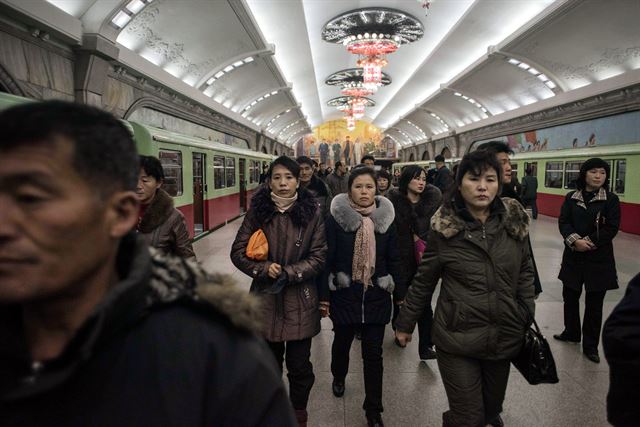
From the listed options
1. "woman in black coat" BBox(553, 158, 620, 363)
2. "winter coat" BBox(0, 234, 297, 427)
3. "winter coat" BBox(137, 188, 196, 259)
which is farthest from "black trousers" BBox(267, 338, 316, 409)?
"woman in black coat" BBox(553, 158, 620, 363)

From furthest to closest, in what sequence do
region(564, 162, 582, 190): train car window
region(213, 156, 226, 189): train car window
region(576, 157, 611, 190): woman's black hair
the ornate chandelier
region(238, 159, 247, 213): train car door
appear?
region(238, 159, 247, 213): train car door < the ornate chandelier < region(564, 162, 582, 190): train car window < region(213, 156, 226, 189): train car window < region(576, 157, 611, 190): woman's black hair

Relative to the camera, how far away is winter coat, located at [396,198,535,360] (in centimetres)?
213

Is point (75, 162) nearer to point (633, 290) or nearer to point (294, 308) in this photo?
point (633, 290)

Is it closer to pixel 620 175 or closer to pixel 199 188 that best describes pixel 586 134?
pixel 620 175

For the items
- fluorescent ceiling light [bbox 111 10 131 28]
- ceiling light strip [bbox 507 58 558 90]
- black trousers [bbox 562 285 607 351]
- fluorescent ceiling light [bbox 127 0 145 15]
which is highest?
ceiling light strip [bbox 507 58 558 90]

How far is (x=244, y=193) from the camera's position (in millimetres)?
15984

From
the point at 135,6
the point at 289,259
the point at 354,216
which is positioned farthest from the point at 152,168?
the point at 135,6

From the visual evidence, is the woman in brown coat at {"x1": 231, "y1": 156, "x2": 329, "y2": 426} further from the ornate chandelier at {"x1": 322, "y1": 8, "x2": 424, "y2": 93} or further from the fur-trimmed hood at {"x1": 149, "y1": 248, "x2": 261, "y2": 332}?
the ornate chandelier at {"x1": 322, "y1": 8, "x2": 424, "y2": 93}

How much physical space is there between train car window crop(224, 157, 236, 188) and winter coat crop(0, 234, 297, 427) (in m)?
12.4

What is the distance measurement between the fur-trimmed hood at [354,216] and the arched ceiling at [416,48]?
642 cm

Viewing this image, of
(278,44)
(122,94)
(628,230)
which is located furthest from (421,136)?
(122,94)

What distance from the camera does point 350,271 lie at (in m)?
2.84

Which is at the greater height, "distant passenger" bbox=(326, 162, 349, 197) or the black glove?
"distant passenger" bbox=(326, 162, 349, 197)

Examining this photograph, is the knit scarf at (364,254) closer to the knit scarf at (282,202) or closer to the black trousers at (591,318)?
the knit scarf at (282,202)
